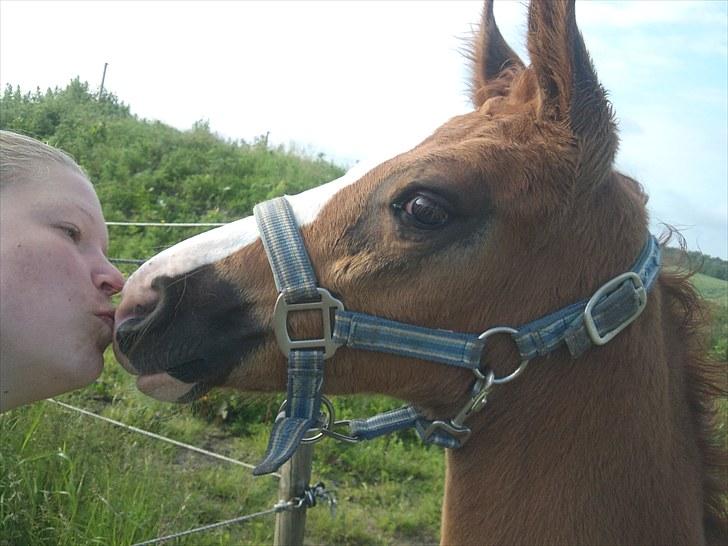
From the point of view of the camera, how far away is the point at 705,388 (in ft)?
7.14

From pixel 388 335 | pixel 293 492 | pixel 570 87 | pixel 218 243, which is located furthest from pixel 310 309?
pixel 293 492

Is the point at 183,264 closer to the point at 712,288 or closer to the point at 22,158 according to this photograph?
the point at 22,158

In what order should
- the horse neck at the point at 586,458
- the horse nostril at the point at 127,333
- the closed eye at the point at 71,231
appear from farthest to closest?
1. the horse neck at the point at 586,458
2. the horse nostril at the point at 127,333
3. the closed eye at the point at 71,231

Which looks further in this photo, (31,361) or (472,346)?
(472,346)

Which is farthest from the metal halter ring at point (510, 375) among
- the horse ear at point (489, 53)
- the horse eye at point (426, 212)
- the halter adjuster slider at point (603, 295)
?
the horse ear at point (489, 53)

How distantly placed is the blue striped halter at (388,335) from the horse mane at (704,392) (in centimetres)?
37

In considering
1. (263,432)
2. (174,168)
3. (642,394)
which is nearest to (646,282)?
(642,394)

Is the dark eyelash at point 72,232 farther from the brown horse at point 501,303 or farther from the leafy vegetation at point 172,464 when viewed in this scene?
the leafy vegetation at point 172,464

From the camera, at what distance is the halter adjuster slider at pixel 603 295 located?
6.25ft

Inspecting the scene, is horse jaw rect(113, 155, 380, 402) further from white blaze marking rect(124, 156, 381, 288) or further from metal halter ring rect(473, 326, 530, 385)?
metal halter ring rect(473, 326, 530, 385)

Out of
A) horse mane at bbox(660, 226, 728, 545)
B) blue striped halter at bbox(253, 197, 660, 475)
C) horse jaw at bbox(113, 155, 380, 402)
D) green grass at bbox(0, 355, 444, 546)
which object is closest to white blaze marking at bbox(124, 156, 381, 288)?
horse jaw at bbox(113, 155, 380, 402)

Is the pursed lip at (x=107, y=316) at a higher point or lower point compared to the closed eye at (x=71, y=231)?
lower

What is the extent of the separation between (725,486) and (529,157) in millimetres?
1187

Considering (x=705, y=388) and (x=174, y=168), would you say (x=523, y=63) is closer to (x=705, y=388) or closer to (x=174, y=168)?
(x=705, y=388)
